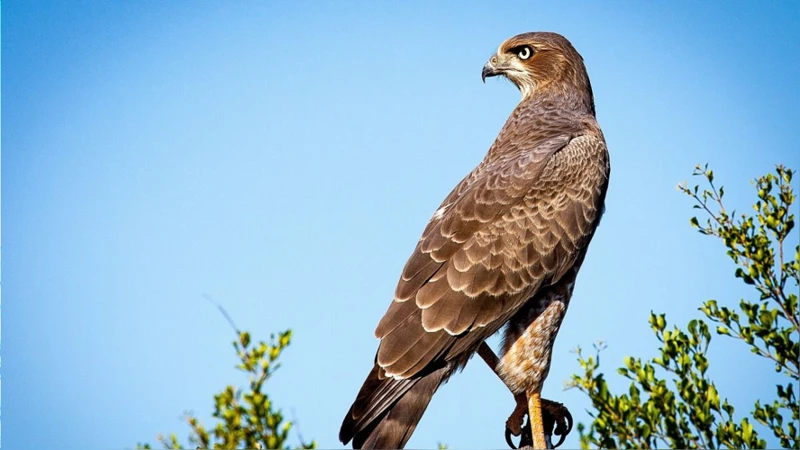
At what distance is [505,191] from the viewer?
6.86m

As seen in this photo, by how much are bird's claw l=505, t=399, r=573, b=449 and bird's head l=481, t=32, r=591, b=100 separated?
312 cm

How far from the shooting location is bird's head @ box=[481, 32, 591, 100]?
8.50 metres

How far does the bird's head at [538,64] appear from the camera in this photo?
8.50 metres

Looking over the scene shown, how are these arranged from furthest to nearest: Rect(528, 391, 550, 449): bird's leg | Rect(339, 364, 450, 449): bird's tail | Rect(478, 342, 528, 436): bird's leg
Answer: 1. Rect(478, 342, 528, 436): bird's leg
2. Rect(528, 391, 550, 449): bird's leg
3. Rect(339, 364, 450, 449): bird's tail

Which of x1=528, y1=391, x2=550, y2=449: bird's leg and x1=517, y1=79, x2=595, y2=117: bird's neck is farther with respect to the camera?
x1=517, y1=79, x2=595, y2=117: bird's neck

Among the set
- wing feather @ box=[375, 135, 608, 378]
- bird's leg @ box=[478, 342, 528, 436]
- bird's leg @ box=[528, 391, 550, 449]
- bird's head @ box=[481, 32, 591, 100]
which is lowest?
bird's leg @ box=[528, 391, 550, 449]

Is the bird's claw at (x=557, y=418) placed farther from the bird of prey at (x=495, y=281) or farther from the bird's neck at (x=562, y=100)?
the bird's neck at (x=562, y=100)

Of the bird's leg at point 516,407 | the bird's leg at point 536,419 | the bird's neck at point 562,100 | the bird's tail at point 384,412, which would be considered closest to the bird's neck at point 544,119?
the bird's neck at point 562,100

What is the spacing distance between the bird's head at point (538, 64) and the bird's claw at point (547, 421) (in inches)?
123

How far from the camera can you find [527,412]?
701 cm

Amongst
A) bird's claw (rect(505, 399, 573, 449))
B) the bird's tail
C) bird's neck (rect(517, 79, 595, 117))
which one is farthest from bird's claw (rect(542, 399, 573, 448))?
bird's neck (rect(517, 79, 595, 117))

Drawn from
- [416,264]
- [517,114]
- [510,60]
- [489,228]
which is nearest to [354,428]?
[416,264]

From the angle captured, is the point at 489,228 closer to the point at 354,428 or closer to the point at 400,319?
the point at 400,319

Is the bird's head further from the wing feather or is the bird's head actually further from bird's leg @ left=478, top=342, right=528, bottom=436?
bird's leg @ left=478, top=342, right=528, bottom=436
